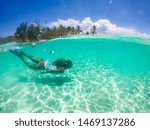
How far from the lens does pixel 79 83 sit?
4.39 metres

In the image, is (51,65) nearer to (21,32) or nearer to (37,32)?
(37,32)

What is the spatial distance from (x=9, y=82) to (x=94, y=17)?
101 inches

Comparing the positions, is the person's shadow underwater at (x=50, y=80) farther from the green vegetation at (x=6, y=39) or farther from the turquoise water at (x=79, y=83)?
the green vegetation at (x=6, y=39)

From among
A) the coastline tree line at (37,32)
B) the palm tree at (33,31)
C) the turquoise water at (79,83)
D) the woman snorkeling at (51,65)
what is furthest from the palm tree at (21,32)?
the woman snorkeling at (51,65)

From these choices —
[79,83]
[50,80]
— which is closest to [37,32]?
[50,80]

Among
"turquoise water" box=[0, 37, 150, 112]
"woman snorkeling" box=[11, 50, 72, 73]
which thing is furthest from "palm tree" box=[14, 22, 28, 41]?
"woman snorkeling" box=[11, 50, 72, 73]

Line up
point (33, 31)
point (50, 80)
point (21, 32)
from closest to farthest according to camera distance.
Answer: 1. point (50, 80)
2. point (21, 32)
3. point (33, 31)

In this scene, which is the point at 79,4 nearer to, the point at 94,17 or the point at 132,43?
the point at 94,17

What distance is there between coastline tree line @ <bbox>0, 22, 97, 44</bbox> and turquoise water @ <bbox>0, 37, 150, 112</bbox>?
0.25 metres

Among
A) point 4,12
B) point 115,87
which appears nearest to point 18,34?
point 4,12

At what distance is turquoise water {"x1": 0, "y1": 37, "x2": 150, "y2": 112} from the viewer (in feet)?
12.4

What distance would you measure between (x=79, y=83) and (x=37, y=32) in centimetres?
181

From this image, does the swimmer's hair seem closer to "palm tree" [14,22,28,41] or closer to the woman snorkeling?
the woman snorkeling

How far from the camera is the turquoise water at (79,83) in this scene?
12.4 ft
